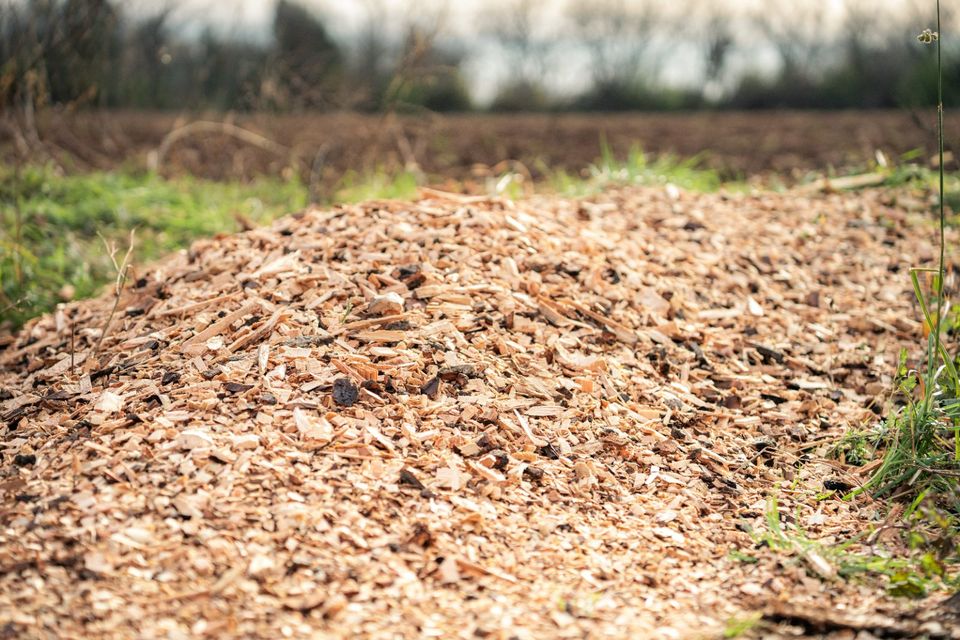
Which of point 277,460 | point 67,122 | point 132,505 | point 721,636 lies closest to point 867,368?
point 721,636

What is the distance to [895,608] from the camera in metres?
2.30

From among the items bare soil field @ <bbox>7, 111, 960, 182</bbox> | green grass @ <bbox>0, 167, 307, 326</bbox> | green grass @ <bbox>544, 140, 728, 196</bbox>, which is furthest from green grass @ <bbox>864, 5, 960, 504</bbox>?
bare soil field @ <bbox>7, 111, 960, 182</bbox>

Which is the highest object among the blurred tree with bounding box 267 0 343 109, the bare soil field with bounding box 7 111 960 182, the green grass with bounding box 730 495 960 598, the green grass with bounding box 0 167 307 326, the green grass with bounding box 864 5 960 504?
the blurred tree with bounding box 267 0 343 109

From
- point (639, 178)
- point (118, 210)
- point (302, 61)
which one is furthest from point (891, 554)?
point (302, 61)

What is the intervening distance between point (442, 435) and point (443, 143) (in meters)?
9.38

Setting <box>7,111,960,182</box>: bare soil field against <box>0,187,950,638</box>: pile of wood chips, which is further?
<box>7,111,960,182</box>: bare soil field

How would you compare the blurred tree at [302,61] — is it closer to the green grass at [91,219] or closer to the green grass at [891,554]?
the green grass at [91,219]

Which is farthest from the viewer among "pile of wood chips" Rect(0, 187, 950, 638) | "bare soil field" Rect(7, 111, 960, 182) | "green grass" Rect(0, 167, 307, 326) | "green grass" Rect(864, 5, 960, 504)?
"bare soil field" Rect(7, 111, 960, 182)

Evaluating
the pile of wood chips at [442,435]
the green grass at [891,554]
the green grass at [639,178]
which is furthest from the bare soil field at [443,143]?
the green grass at [891,554]

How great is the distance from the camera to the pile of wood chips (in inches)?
88.1

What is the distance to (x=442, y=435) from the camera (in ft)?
9.27

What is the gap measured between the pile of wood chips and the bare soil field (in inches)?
134

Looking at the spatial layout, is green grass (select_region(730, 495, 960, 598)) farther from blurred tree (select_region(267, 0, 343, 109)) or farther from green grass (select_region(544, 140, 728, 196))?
blurred tree (select_region(267, 0, 343, 109))

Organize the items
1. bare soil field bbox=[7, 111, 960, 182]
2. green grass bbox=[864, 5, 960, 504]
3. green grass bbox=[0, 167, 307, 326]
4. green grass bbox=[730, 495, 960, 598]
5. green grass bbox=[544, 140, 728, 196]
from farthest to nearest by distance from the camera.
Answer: bare soil field bbox=[7, 111, 960, 182]
green grass bbox=[544, 140, 728, 196]
green grass bbox=[0, 167, 307, 326]
green grass bbox=[864, 5, 960, 504]
green grass bbox=[730, 495, 960, 598]
